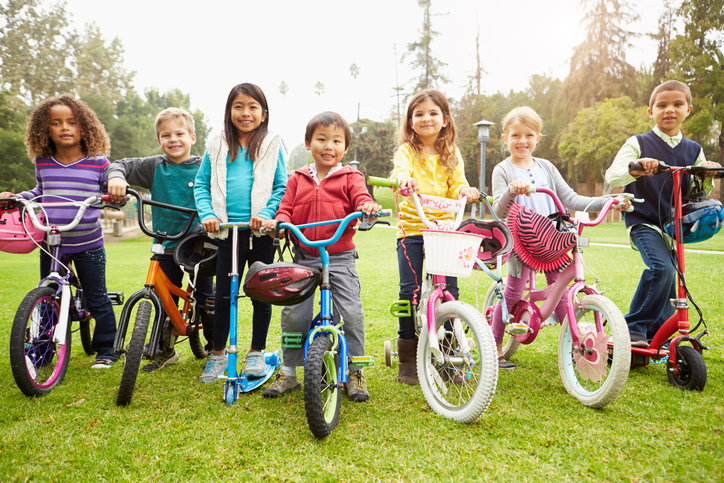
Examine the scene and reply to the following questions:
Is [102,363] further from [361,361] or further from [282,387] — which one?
[361,361]

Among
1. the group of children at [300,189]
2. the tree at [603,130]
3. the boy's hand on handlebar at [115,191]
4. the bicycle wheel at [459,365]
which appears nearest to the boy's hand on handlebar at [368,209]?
the group of children at [300,189]

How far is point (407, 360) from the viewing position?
3.34 meters

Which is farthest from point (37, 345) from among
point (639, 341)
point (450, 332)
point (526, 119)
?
point (639, 341)

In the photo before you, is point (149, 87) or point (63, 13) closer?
point (63, 13)

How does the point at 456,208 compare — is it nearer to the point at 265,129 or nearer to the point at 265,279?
the point at 265,279

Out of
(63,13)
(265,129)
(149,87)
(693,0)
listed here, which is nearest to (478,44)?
(693,0)

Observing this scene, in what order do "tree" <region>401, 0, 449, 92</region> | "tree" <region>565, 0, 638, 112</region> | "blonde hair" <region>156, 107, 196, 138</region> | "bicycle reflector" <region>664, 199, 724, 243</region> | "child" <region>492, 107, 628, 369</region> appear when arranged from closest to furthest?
"bicycle reflector" <region>664, 199, 724, 243</region>, "child" <region>492, 107, 628, 369</region>, "blonde hair" <region>156, 107, 196, 138</region>, "tree" <region>565, 0, 638, 112</region>, "tree" <region>401, 0, 449, 92</region>

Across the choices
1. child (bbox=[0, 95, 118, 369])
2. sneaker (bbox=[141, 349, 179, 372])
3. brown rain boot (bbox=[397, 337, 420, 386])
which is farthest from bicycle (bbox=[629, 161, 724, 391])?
child (bbox=[0, 95, 118, 369])

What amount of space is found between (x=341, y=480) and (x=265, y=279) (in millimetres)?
1041

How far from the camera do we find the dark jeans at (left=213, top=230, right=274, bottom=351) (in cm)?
318

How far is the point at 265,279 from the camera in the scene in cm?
247

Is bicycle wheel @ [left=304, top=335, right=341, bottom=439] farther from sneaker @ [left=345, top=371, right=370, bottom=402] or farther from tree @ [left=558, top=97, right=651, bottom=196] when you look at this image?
tree @ [left=558, top=97, right=651, bottom=196]

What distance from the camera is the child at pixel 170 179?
361 centimetres

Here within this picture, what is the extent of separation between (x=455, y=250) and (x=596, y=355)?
44.8 inches
